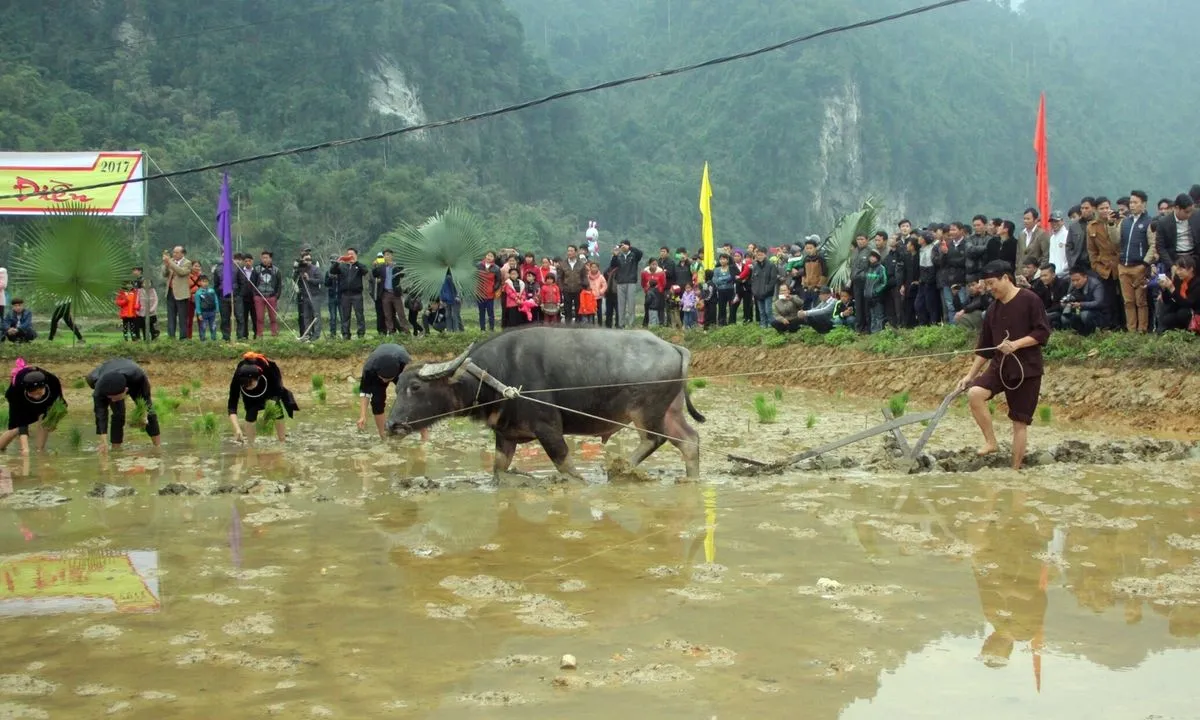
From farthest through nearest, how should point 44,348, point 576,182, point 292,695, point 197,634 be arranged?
point 576,182 < point 44,348 < point 197,634 < point 292,695

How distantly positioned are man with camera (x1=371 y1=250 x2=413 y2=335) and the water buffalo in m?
11.3

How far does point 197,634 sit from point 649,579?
7.56 feet

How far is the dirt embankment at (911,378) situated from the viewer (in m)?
12.7

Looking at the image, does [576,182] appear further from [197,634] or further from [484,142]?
[197,634]

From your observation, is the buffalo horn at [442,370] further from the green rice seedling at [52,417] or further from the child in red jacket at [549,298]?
the child in red jacket at [549,298]

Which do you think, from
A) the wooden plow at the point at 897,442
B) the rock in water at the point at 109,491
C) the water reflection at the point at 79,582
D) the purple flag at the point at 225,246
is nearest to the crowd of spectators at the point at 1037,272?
the wooden plow at the point at 897,442

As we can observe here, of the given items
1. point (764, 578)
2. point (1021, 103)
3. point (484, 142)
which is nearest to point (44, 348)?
point (764, 578)

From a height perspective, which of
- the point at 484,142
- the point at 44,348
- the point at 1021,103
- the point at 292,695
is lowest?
the point at 292,695

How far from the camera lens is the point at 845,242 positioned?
19.4m

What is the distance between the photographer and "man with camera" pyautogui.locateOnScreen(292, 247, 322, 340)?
69.2ft

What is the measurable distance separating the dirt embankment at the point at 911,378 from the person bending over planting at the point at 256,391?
4.89m

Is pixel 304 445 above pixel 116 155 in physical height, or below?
below

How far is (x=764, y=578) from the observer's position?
6.50 meters

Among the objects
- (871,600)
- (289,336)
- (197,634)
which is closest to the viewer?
(197,634)
